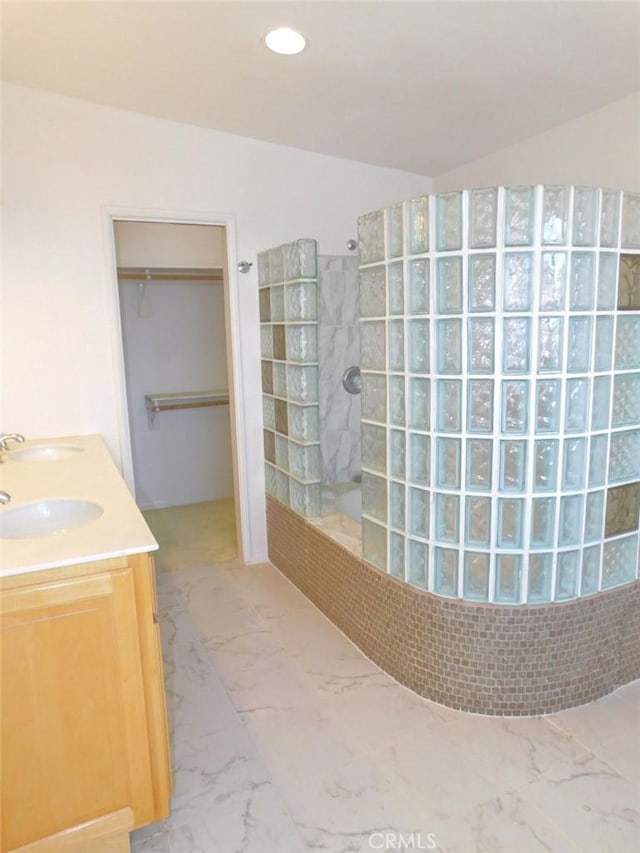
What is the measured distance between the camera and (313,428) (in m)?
2.98

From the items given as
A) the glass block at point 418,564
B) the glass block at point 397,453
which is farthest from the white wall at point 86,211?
the glass block at point 418,564

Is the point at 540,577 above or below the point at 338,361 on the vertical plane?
below

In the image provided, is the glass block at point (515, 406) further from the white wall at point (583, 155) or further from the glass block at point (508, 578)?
the white wall at point (583, 155)

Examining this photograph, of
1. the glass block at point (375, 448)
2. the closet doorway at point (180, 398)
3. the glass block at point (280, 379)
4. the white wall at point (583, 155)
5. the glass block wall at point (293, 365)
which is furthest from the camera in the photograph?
the closet doorway at point (180, 398)

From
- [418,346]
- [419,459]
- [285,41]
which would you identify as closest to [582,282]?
[418,346]

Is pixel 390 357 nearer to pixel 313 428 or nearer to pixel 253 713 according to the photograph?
pixel 313 428

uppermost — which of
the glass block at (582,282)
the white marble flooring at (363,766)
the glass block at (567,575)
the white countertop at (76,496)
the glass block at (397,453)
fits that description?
the glass block at (582,282)

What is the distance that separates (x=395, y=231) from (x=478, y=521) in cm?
108

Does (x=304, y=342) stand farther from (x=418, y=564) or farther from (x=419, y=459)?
(x=418, y=564)

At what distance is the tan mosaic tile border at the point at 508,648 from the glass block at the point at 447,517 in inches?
9.4

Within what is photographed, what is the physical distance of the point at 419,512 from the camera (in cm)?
209

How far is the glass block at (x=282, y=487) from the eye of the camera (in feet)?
10.5

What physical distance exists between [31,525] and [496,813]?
168cm

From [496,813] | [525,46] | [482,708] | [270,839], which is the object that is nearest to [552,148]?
[525,46]
